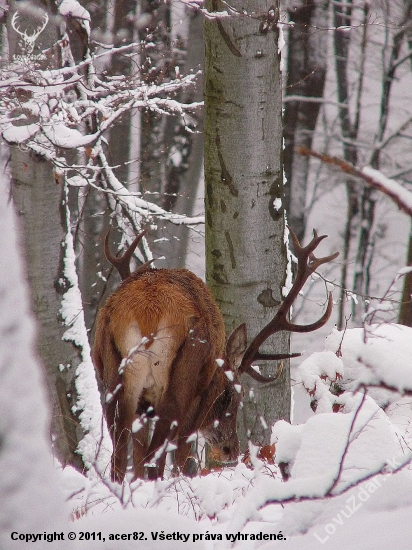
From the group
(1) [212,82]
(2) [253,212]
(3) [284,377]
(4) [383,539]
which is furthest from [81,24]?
(4) [383,539]

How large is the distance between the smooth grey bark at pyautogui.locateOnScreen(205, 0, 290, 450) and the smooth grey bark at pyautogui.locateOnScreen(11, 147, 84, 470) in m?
1.20

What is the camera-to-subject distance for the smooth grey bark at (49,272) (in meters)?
4.71

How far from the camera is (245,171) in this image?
14.0 feet

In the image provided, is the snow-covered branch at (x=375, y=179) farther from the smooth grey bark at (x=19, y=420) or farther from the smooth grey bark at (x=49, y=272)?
the smooth grey bark at (x=49, y=272)

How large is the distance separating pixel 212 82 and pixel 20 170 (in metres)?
1.56

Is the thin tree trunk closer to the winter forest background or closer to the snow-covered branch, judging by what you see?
the winter forest background

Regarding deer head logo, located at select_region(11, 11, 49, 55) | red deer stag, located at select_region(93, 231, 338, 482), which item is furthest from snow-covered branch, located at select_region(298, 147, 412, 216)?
deer head logo, located at select_region(11, 11, 49, 55)

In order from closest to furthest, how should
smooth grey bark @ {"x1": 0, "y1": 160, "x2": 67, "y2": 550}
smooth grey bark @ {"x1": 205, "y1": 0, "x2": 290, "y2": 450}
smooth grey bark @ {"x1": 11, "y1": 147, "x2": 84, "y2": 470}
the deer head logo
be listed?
smooth grey bark @ {"x1": 0, "y1": 160, "x2": 67, "y2": 550} < the deer head logo < smooth grey bark @ {"x1": 205, "y1": 0, "x2": 290, "y2": 450} < smooth grey bark @ {"x1": 11, "y1": 147, "x2": 84, "y2": 470}

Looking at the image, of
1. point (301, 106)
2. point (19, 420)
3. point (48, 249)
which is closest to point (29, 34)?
point (48, 249)

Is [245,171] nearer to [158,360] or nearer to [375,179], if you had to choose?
[158,360]

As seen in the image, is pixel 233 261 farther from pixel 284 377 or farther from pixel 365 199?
pixel 365 199

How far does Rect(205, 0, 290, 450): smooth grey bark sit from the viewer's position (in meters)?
4.13

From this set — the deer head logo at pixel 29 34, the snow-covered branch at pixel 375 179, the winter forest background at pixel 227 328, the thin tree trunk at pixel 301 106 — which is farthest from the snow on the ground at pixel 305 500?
the thin tree trunk at pixel 301 106

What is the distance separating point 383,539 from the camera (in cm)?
128
